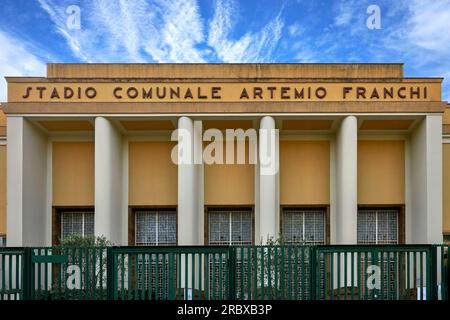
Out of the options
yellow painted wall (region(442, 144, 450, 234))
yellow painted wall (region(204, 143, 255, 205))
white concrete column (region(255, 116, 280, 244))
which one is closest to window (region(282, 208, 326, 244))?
yellow painted wall (region(204, 143, 255, 205))

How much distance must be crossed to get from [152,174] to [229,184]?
10.8 ft

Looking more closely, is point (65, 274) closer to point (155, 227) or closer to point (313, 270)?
point (313, 270)

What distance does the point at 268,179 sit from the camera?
1274 centimetres

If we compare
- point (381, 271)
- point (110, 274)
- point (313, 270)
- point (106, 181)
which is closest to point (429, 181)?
point (381, 271)

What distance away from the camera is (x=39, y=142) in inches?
554

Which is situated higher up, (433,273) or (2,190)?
(2,190)

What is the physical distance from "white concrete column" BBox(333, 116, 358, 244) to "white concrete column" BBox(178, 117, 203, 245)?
5.44m

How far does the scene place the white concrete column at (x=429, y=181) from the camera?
40.8 ft

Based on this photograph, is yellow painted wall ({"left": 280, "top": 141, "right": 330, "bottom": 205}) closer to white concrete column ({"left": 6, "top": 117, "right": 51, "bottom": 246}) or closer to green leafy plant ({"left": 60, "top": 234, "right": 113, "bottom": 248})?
green leafy plant ({"left": 60, "top": 234, "right": 113, "bottom": 248})

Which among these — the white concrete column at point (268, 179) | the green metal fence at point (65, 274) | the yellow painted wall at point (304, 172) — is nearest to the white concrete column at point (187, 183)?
the white concrete column at point (268, 179)

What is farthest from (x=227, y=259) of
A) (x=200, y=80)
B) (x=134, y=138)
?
(x=134, y=138)

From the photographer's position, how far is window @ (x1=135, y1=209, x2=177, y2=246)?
14711mm

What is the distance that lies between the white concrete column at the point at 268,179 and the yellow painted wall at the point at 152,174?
393 centimetres

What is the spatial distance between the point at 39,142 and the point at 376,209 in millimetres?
14236
